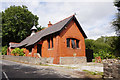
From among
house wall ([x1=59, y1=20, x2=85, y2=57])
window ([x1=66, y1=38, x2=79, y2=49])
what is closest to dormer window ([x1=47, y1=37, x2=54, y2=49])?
house wall ([x1=59, y1=20, x2=85, y2=57])

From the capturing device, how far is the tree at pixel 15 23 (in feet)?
119

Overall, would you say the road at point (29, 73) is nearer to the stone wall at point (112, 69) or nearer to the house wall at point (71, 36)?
the stone wall at point (112, 69)

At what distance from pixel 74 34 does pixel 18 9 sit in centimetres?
2856

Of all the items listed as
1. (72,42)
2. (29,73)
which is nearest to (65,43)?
(72,42)

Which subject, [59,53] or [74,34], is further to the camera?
[74,34]

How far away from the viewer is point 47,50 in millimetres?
18672

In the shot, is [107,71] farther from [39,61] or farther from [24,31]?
[24,31]

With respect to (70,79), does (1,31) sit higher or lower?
higher

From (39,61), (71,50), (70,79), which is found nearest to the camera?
(70,79)

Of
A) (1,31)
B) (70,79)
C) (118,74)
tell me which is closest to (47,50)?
(70,79)

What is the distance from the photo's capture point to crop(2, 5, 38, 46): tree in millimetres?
36156

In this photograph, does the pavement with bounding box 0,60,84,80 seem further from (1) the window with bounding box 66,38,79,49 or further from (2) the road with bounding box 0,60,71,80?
(1) the window with bounding box 66,38,79,49

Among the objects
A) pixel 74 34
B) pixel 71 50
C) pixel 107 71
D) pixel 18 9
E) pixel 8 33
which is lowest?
pixel 107 71

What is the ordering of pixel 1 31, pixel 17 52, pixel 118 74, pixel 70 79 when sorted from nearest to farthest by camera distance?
pixel 118 74
pixel 70 79
pixel 17 52
pixel 1 31
